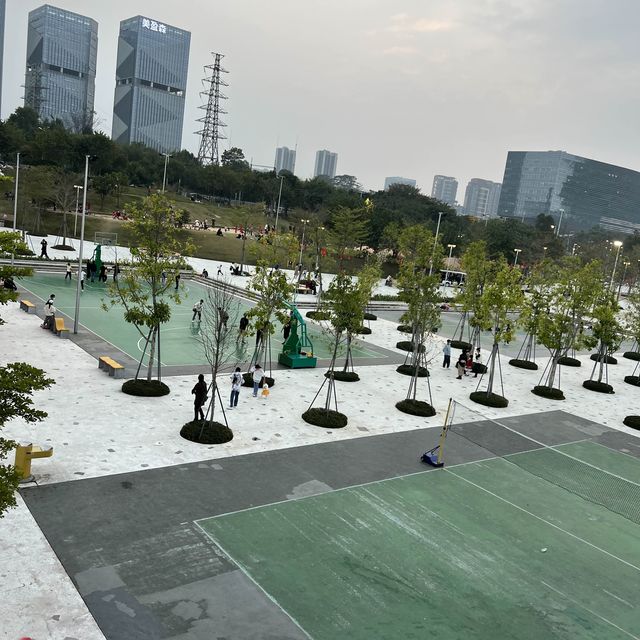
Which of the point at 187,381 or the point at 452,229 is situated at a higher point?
the point at 452,229

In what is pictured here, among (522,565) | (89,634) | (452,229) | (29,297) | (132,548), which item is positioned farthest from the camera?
(452,229)

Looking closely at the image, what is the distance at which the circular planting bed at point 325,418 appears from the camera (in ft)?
63.8

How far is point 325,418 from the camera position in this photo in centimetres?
1958

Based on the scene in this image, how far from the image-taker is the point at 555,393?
90.1 ft

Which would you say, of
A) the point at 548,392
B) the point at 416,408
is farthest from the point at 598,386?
the point at 416,408

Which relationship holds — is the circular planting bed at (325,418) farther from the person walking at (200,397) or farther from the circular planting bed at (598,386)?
the circular planting bed at (598,386)

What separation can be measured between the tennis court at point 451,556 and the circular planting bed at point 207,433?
12.6 ft

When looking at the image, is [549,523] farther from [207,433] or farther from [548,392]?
[548,392]

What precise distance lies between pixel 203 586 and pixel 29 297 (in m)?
29.0

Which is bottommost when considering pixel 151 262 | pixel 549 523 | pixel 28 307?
pixel 549 523

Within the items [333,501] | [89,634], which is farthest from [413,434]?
[89,634]

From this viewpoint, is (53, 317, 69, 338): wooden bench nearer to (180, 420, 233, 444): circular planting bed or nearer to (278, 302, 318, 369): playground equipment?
(278, 302, 318, 369): playground equipment

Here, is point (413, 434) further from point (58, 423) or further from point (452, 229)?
point (452, 229)

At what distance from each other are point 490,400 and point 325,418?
9.00 meters
